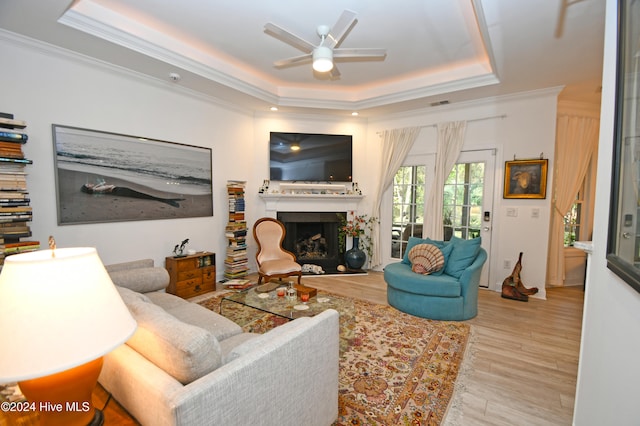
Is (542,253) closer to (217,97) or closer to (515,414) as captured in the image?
(515,414)

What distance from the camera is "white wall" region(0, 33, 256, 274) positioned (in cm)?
275

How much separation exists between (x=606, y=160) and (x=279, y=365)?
1783 millimetres

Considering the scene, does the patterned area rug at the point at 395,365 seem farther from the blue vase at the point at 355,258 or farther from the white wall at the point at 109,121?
the blue vase at the point at 355,258

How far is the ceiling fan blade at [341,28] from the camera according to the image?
2254 millimetres

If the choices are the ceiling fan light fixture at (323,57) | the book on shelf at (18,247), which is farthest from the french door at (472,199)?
the book on shelf at (18,247)

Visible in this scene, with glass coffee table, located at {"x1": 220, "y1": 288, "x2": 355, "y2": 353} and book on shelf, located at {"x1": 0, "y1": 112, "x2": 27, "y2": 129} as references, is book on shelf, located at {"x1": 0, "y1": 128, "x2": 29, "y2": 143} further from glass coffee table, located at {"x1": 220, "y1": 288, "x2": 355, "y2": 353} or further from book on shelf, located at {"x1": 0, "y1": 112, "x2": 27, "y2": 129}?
glass coffee table, located at {"x1": 220, "y1": 288, "x2": 355, "y2": 353}

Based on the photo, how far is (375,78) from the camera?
422cm

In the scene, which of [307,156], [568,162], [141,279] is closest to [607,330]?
[141,279]

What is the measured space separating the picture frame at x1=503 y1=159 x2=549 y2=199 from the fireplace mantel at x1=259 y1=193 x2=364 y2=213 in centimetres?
226

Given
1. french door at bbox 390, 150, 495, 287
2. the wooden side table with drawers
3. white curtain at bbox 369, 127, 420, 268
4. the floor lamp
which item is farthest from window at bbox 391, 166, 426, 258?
the floor lamp

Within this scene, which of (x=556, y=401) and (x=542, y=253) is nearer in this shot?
(x=556, y=401)

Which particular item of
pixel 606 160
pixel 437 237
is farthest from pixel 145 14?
pixel 437 237

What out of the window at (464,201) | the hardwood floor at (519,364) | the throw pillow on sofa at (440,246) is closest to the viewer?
the hardwood floor at (519,364)

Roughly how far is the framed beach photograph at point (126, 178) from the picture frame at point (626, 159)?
4229mm
